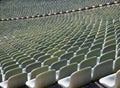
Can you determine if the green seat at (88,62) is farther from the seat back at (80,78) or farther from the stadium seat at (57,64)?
the stadium seat at (57,64)

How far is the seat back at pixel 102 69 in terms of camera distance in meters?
4.74

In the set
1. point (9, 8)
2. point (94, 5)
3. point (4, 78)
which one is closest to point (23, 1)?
point (9, 8)

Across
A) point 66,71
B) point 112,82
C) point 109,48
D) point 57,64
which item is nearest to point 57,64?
point 57,64

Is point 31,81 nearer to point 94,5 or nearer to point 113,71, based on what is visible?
point 113,71

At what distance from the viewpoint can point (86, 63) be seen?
17.9ft

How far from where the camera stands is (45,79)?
5020 millimetres

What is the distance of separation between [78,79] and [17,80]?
1.42m

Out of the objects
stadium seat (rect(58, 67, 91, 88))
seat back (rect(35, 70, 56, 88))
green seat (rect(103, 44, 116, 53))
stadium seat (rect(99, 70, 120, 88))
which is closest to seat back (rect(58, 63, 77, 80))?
seat back (rect(35, 70, 56, 88))

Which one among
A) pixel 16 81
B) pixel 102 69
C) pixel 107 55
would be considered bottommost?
pixel 16 81

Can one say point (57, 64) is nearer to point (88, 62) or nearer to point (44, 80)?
point (88, 62)

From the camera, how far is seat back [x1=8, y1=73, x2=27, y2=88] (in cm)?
536

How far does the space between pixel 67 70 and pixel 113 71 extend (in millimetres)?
860

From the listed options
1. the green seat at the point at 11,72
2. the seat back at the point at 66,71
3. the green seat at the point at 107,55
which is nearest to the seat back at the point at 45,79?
the seat back at the point at 66,71

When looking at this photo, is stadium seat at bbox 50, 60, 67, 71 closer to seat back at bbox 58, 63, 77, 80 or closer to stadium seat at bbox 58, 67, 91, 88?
seat back at bbox 58, 63, 77, 80
